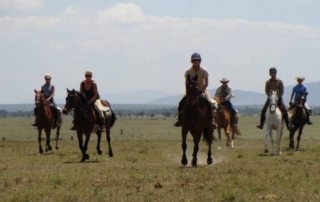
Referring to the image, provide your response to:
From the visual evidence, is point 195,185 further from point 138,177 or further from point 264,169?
point 264,169

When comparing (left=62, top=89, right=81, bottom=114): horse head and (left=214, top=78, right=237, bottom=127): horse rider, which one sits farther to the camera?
(left=214, top=78, right=237, bottom=127): horse rider

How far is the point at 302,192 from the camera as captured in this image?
14.8 m

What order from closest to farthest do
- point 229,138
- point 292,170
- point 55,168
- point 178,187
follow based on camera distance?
point 178,187, point 292,170, point 55,168, point 229,138

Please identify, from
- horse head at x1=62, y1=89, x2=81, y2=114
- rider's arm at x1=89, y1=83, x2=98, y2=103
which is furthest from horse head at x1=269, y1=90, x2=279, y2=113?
horse head at x1=62, y1=89, x2=81, y2=114

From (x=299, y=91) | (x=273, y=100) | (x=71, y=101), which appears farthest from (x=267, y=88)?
Answer: (x=71, y=101)

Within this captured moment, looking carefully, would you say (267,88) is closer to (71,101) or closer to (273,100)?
(273,100)

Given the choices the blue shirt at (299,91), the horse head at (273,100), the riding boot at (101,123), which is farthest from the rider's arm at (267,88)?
the riding boot at (101,123)

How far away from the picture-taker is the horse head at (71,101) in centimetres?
2373

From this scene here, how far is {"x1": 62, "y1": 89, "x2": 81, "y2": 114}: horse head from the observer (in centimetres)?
2373

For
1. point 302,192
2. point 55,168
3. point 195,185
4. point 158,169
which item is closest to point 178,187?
point 195,185

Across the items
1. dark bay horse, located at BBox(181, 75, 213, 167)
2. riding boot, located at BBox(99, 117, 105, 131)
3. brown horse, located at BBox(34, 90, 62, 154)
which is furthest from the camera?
brown horse, located at BBox(34, 90, 62, 154)

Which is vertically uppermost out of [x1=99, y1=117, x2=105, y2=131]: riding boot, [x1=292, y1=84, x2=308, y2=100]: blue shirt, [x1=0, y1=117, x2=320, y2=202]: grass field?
[x1=292, y1=84, x2=308, y2=100]: blue shirt

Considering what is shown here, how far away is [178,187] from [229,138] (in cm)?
1856

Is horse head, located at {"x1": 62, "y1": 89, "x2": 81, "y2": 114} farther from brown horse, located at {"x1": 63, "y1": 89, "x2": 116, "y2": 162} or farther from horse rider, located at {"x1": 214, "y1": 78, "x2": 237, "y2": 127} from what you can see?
horse rider, located at {"x1": 214, "y1": 78, "x2": 237, "y2": 127}
